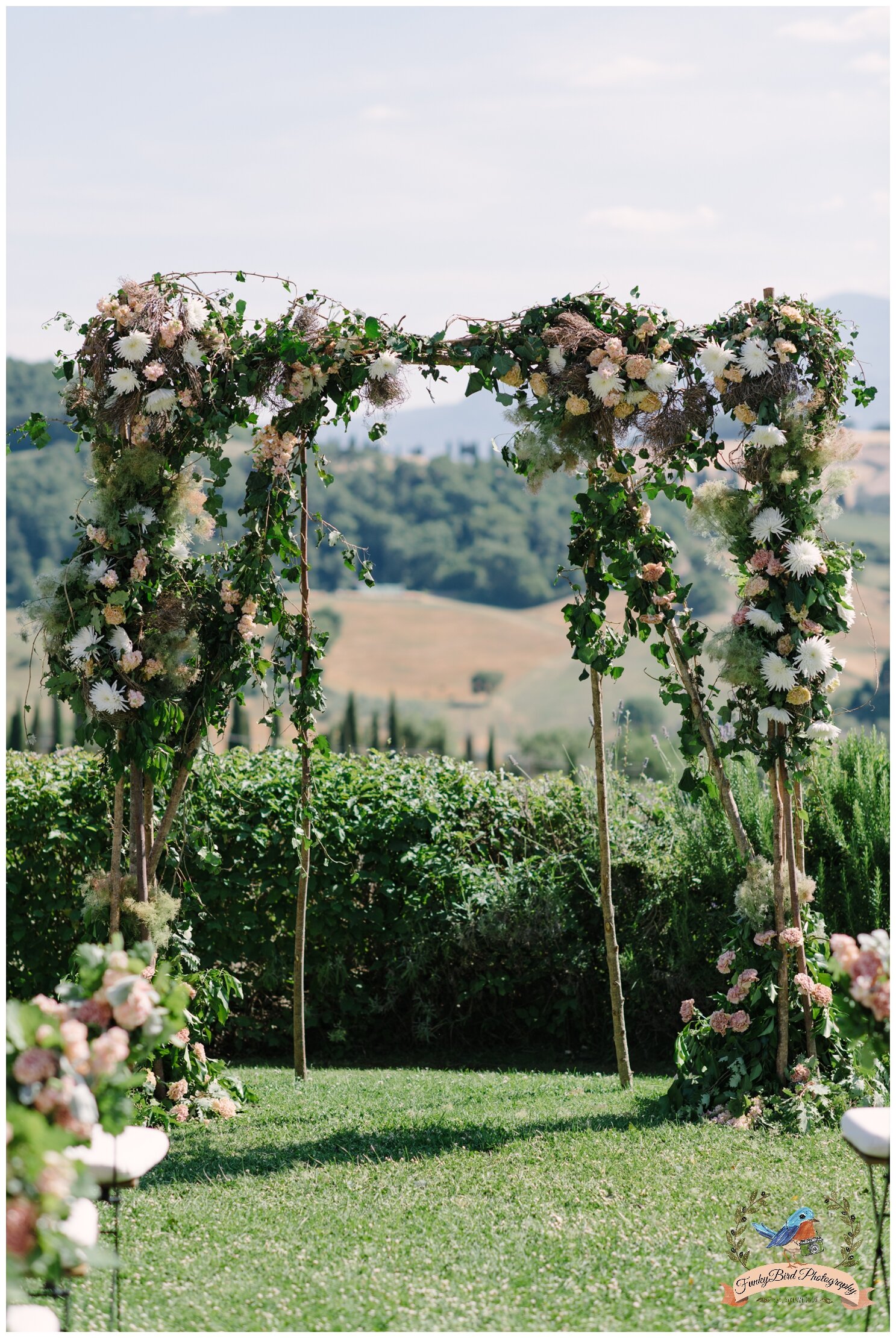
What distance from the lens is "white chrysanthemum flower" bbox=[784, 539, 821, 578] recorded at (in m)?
3.90

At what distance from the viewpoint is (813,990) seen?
13.0ft

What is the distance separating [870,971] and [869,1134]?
45 cm

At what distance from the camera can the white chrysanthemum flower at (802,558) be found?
3.90 meters

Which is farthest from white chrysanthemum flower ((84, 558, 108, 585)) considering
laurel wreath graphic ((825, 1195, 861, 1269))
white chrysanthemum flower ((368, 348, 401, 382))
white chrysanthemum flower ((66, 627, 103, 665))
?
laurel wreath graphic ((825, 1195, 861, 1269))

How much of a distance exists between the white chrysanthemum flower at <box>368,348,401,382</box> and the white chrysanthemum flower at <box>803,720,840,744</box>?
1.93 meters

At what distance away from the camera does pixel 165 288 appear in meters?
4.20

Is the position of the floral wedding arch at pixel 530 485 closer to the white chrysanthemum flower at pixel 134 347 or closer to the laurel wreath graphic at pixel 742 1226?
the white chrysanthemum flower at pixel 134 347

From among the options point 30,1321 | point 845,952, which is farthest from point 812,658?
point 30,1321

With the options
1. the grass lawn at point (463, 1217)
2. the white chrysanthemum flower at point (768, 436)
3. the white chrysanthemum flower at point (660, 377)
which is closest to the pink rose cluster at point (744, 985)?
the grass lawn at point (463, 1217)

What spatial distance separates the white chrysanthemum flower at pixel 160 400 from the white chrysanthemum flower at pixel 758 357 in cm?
199

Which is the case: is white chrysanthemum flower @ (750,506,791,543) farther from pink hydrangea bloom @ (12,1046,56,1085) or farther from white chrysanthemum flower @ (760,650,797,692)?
pink hydrangea bloom @ (12,1046,56,1085)

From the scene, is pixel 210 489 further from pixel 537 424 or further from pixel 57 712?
pixel 57 712

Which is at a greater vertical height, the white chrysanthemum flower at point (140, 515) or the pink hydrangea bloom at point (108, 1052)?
the white chrysanthemum flower at point (140, 515)

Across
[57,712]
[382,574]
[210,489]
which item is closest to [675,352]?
[210,489]
